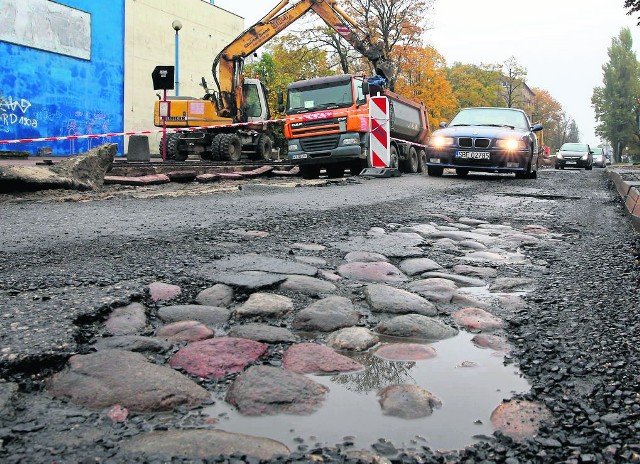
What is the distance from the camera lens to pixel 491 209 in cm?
708

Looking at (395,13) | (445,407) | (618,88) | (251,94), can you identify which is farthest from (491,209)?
(618,88)

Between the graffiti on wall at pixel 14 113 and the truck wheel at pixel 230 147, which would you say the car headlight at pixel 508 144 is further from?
the graffiti on wall at pixel 14 113

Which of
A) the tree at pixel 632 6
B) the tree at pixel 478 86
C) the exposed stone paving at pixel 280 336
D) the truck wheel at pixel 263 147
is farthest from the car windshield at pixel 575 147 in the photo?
the exposed stone paving at pixel 280 336

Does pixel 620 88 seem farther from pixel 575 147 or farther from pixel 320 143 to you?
pixel 320 143

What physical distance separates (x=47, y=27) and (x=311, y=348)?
25811mm

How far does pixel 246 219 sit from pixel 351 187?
4662 millimetres

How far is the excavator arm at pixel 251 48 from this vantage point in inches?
719

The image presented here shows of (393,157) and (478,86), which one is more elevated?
(478,86)

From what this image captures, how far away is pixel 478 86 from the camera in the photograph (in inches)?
2517

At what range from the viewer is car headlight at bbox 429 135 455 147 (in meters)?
12.7

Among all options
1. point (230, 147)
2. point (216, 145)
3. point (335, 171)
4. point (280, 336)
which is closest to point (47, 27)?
point (216, 145)

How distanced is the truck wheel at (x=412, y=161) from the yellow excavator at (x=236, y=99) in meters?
2.45

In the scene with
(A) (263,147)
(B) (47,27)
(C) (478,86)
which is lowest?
(A) (263,147)

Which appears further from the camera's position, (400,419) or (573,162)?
(573,162)
